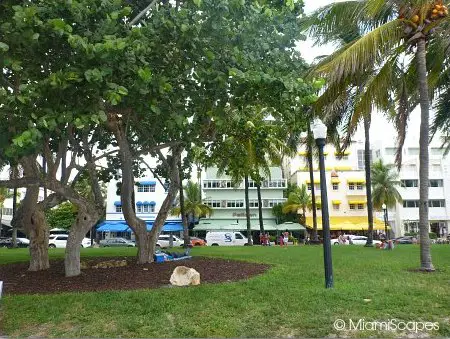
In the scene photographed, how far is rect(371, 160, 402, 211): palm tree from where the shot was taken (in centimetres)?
5269

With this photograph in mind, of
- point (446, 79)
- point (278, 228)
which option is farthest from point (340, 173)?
point (446, 79)

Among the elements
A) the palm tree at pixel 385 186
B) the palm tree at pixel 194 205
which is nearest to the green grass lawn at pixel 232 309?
the palm tree at pixel 194 205

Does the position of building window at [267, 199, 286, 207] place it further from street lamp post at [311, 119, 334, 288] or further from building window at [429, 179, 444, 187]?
street lamp post at [311, 119, 334, 288]

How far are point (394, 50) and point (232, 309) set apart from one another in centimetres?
912

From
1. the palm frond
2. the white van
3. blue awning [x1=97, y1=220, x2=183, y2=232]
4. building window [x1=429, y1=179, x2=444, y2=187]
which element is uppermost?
the palm frond

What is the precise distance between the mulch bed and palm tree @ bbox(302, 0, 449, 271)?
506 cm

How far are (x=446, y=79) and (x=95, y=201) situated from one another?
462 inches

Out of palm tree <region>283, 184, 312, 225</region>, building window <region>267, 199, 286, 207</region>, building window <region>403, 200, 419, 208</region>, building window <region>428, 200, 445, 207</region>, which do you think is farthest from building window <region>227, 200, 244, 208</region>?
building window <region>428, 200, 445, 207</region>

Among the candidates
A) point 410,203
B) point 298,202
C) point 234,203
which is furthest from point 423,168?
point 410,203

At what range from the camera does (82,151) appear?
13.5 meters

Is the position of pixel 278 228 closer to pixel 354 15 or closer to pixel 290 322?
pixel 354 15

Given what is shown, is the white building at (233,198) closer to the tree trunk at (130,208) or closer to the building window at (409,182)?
the building window at (409,182)

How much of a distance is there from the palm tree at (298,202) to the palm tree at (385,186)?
8.43 meters

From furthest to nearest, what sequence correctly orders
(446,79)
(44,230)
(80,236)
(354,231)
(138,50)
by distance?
(354,231), (446,79), (44,230), (80,236), (138,50)
